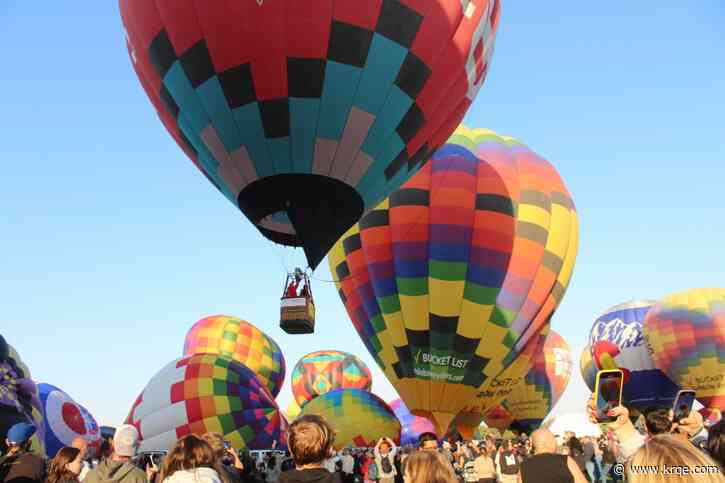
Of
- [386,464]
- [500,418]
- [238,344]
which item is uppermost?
[238,344]

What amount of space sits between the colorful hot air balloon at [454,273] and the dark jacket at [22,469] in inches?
417

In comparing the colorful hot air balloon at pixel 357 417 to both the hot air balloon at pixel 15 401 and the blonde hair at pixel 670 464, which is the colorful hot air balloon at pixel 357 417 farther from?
the blonde hair at pixel 670 464

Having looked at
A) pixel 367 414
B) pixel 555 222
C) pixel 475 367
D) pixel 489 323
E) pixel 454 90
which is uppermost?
pixel 454 90

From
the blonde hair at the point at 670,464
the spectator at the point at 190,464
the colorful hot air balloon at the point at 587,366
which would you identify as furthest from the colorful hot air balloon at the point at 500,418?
the blonde hair at the point at 670,464

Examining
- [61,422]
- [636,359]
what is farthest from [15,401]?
[636,359]

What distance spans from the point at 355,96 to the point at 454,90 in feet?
6.38

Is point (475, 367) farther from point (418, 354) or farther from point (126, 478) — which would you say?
point (126, 478)

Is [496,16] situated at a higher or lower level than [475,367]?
higher

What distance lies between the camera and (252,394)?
51.4ft

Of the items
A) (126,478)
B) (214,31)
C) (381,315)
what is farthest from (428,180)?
(126,478)

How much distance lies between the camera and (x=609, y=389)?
10.3 ft

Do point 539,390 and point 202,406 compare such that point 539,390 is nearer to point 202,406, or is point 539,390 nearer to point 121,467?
point 202,406

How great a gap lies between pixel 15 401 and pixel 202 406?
9.04 metres

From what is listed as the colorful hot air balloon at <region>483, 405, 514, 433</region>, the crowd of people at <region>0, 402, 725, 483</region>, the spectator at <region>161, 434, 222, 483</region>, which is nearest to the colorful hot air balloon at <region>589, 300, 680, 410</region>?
the colorful hot air balloon at <region>483, 405, 514, 433</region>
